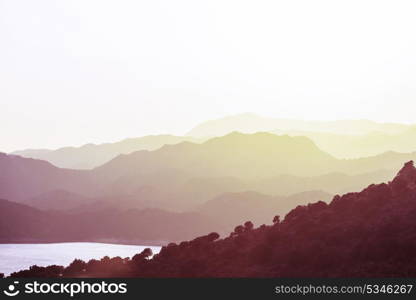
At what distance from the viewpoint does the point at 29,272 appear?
58.1 meters

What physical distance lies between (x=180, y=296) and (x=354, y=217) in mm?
22652

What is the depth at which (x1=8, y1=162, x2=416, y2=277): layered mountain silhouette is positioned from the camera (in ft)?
164

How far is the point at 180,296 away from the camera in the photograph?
3900cm

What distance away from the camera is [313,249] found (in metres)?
52.8

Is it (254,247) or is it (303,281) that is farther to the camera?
(254,247)

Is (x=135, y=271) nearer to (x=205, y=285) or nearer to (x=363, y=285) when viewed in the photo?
(x=205, y=285)

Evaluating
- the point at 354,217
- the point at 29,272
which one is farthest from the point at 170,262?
the point at 354,217

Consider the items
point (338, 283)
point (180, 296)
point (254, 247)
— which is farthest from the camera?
point (254, 247)

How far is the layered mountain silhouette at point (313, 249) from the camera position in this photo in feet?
164

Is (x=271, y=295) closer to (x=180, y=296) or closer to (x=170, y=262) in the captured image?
(x=180, y=296)

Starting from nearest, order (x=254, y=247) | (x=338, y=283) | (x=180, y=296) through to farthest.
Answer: (x=180, y=296) < (x=338, y=283) < (x=254, y=247)

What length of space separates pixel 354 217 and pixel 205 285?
20578 mm

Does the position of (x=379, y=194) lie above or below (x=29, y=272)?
above

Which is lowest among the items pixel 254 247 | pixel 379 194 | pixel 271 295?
pixel 271 295
